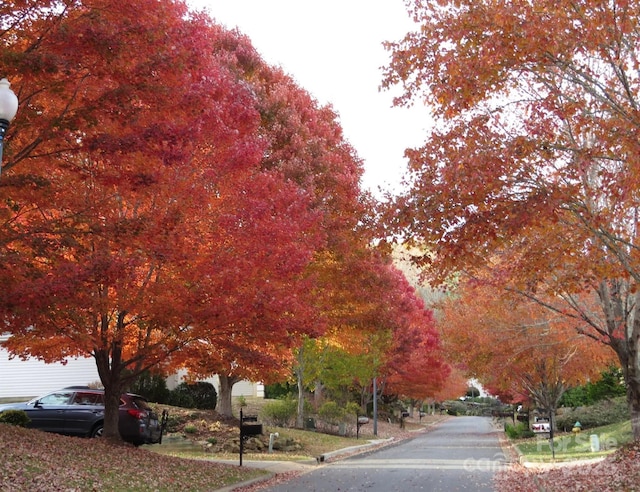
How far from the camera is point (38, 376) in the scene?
31219 mm

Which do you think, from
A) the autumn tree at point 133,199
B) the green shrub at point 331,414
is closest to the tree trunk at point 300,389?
the green shrub at point 331,414

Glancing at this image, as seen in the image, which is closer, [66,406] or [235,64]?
[66,406]

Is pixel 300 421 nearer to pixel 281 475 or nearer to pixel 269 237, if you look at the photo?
pixel 281 475

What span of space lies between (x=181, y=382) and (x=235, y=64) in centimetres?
1893

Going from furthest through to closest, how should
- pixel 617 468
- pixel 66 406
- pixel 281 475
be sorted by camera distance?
pixel 66 406, pixel 281 475, pixel 617 468

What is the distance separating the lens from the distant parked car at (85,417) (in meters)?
17.1

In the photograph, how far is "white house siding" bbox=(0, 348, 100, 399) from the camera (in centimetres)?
3083

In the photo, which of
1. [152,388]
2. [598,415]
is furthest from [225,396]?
[598,415]

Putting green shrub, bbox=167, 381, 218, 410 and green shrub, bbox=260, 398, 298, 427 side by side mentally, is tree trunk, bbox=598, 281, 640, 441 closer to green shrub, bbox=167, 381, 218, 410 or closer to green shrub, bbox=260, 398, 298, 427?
green shrub, bbox=260, 398, 298, 427

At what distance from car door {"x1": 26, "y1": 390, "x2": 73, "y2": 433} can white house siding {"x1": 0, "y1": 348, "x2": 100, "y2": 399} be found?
1338cm

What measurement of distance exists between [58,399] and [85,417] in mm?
1097

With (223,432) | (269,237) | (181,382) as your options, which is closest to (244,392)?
(181,382)

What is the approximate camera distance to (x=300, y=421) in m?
29.5

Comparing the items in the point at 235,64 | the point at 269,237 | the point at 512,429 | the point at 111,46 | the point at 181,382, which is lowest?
the point at 512,429
